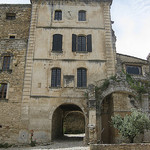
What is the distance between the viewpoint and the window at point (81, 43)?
55.9 feet

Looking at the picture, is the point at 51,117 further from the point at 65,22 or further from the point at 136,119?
the point at 65,22

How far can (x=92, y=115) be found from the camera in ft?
44.1

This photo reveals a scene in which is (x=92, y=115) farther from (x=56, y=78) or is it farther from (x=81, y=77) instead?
(x=56, y=78)

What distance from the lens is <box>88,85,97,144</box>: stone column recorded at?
12.7 metres

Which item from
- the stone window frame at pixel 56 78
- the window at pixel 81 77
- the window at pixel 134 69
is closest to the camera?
the stone window frame at pixel 56 78

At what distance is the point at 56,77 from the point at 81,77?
217 centimetres

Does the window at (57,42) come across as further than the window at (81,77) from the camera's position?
Yes

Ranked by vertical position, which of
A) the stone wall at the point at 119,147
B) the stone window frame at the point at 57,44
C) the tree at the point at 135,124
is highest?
the stone window frame at the point at 57,44

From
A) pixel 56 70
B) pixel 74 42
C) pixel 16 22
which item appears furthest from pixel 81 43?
pixel 16 22

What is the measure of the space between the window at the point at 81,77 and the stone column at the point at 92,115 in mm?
1657

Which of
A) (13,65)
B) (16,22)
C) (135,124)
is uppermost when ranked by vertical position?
(16,22)

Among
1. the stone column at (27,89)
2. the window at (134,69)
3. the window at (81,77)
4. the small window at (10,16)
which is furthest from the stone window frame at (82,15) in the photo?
the window at (134,69)

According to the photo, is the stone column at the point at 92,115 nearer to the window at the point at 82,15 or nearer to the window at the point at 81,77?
the window at the point at 81,77

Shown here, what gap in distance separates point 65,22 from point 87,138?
10.8m
